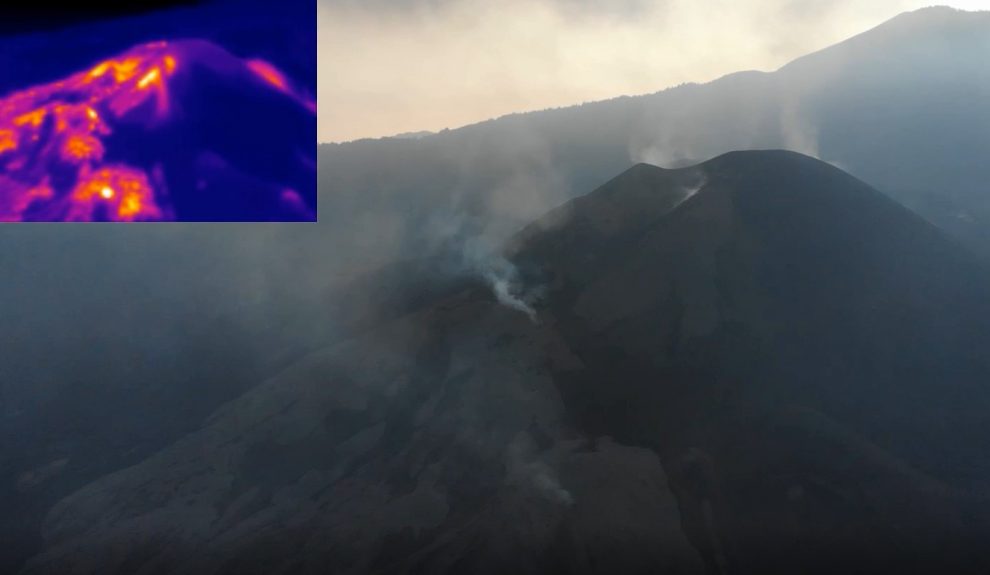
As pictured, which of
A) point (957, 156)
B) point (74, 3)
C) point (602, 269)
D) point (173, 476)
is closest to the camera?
point (74, 3)

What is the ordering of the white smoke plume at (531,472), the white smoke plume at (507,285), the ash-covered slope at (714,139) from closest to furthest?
the white smoke plume at (531,472) → the white smoke plume at (507,285) → the ash-covered slope at (714,139)

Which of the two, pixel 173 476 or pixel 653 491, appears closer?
pixel 653 491

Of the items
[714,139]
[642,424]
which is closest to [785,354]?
[642,424]

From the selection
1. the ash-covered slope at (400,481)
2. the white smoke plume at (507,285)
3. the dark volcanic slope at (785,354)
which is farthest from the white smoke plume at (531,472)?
the white smoke plume at (507,285)

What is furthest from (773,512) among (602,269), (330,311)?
(330,311)

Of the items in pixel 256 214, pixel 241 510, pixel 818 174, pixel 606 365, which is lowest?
pixel 241 510

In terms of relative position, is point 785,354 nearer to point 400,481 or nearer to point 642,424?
point 642,424

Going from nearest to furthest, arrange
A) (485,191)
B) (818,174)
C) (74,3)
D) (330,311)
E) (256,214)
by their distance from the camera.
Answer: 1. (74,3)
2. (256,214)
3. (818,174)
4. (330,311)
5. (485,191)

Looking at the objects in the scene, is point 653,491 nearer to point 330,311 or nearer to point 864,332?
point 864,332

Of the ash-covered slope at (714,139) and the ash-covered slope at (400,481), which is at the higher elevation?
the ash-covered slope at (714,139)

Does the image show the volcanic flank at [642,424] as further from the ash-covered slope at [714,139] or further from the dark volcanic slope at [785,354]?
the ash-covered slope at [714,139]
